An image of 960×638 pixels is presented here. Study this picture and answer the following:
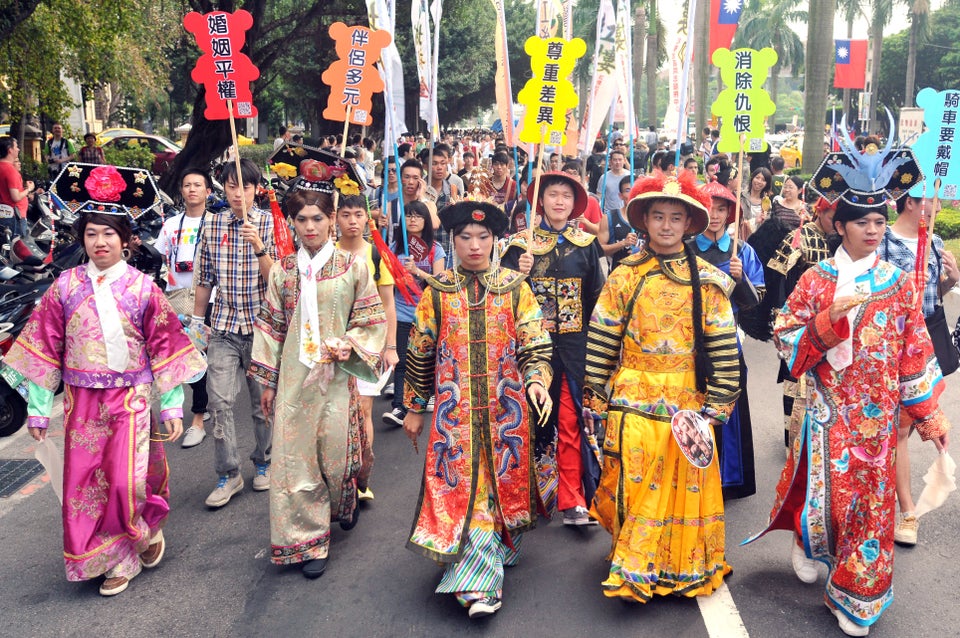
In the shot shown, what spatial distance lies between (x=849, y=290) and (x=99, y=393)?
3404 millimetres

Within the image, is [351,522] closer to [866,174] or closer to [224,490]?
[224,490]

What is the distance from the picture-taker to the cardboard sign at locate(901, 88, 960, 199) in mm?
4445

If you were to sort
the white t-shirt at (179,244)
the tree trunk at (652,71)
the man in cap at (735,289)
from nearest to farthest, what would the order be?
the man in cap at (735,289) < the white t-shirt at (179,244) < the tree trunk at (652,71)

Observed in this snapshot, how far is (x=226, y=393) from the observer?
17.2 ft

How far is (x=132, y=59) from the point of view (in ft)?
71.4

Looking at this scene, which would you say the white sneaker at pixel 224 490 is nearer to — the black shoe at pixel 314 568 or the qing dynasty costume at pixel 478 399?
the black shoe at pixel 314 568

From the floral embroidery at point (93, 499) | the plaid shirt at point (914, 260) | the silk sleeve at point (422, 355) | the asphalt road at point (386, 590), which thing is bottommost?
the asphalt road at point (386, 590)

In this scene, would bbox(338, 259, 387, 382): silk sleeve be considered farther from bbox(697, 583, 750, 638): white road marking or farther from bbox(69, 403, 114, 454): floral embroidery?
bbox(697, 583, 750, 638): white road marking

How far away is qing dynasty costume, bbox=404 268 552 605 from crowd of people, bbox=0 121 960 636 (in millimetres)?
10

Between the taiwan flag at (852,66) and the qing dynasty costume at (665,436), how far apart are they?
2080 cm

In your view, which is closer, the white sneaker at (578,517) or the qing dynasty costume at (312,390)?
the qing dynasty costume at (312,390)

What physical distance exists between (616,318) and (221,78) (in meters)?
2.83

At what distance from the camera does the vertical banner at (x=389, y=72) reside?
6801 mm

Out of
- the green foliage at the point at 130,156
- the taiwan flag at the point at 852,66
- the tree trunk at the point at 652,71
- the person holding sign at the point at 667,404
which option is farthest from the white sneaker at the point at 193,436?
the tree trunk at the point at 652,71
